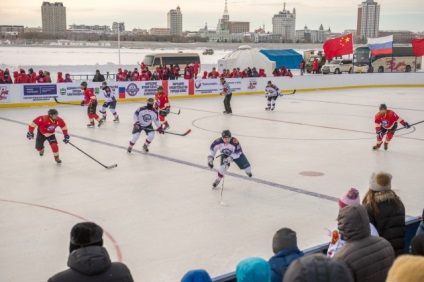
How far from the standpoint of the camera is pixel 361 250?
346cm

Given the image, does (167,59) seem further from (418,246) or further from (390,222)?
(418,246)

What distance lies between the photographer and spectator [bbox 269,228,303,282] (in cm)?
341

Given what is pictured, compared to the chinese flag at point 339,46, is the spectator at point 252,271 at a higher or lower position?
lower

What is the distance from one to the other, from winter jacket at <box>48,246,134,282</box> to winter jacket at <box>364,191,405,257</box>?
2640 mm

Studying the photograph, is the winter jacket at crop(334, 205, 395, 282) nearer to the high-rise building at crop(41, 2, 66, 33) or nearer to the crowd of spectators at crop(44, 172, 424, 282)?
the crowd of spectators at crop(44, 172, 424, 282)

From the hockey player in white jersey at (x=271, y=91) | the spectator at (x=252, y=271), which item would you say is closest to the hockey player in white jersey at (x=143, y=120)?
the hockey player in white jersey at (x=271, y=91)

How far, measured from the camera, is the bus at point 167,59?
38263mm

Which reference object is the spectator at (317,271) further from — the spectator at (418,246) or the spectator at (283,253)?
the spectator at (418,246)

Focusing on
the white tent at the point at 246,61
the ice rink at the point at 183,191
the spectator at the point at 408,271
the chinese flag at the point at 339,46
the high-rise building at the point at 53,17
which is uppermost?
the high-rise building at the point at 53,17

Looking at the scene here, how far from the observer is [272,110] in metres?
22.0

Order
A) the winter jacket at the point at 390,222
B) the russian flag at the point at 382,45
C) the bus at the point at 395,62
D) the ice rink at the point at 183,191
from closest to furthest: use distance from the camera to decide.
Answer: the winter jacket at the point at 390,222, the ice rink at the point at 183,191, the russian flag at the point at 382,45, the bus at the point at 395,62

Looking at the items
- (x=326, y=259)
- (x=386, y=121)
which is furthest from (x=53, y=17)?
(x=326, y=259)

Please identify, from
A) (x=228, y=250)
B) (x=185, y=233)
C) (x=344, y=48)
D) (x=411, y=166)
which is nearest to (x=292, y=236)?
(x=228, y=250)

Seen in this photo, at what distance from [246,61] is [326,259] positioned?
3799 cm
